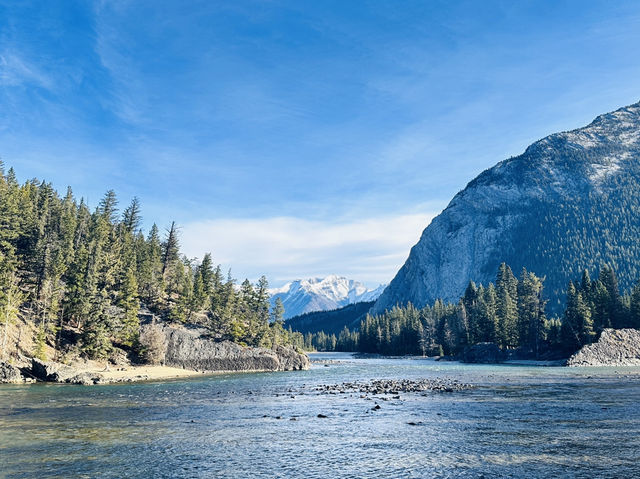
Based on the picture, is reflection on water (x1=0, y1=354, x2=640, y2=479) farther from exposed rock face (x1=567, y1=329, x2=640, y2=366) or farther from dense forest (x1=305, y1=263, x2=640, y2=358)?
dense forest (x1=305, y1=263, x2=640, y2=358)

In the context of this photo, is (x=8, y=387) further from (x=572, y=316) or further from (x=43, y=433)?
(x=572, y=316)

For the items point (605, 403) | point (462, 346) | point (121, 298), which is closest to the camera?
point (605, 403)

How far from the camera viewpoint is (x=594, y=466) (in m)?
21.6

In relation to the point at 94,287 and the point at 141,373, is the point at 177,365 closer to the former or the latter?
the point at 141,373

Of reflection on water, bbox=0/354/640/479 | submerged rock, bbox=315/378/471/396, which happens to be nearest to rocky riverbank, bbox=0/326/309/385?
reflection on water, bbox=0/354/640/479

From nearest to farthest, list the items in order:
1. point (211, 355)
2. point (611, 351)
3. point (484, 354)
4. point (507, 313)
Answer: point (211, 355), point (611, 351), point (484, 354), point (507, 313)

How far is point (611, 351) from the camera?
103500 millimetres

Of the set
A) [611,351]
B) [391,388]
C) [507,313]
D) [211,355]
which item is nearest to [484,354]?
[507,313]

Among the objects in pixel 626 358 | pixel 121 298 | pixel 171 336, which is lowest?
pixel 626 358

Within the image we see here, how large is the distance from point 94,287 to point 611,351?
116 meters

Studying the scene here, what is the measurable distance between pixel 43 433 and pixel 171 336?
2506 inches

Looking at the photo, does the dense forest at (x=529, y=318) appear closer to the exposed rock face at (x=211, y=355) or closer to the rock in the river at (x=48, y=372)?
the exposed rock face at (x=211, y=355)

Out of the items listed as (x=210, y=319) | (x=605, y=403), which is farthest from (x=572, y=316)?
(x=210, y=319)

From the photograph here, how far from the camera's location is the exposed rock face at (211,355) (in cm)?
9012
